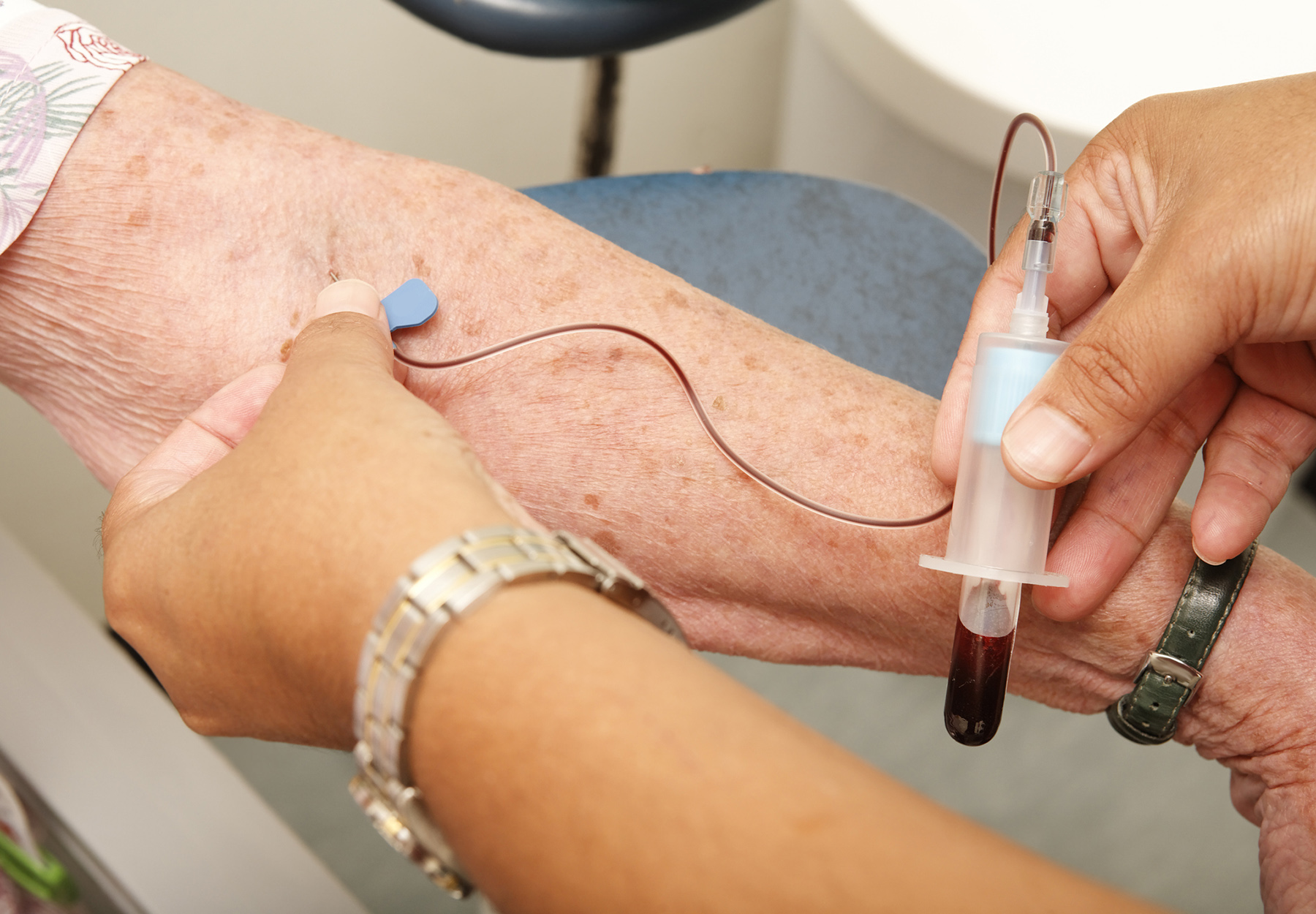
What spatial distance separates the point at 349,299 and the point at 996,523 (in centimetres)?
52

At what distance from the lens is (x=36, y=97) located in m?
0.77

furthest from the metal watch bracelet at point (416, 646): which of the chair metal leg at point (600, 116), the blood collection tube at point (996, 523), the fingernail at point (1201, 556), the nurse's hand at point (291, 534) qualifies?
the chair metal leg at point (600, 116)

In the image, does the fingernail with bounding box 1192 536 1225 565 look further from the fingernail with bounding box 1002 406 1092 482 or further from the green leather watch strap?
the fingernail with bounding box 1002 406 1092 482

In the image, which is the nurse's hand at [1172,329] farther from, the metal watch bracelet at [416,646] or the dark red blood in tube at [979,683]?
the metal watch bracelet at [416,646]

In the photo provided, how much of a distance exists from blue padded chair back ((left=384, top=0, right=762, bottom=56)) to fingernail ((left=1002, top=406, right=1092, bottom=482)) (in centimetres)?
78

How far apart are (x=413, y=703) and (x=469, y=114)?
1.76m

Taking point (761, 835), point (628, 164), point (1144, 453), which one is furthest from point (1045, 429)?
point (628, 164)

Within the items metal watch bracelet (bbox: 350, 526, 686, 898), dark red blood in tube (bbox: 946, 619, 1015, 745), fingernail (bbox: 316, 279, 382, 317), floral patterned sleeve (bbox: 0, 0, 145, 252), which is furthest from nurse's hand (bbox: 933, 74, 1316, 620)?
floral patterned sleeve (bbox: 0, 0, 145, 252)

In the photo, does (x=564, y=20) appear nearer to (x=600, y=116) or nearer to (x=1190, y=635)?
(x=600, y=116)

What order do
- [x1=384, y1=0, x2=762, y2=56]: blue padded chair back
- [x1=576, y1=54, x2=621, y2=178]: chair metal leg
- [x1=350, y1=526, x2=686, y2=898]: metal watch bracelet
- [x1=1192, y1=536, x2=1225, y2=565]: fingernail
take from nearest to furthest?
[x1=350, y1=526, x2=686, y2=898]: metal watch bracelet
[x1=1192, y1=536, x2=1225, y2=565]: fingernail
[x1=384, y1=0, x2=762, y2=56]: blue padded chair back
[x1=576, y1=54, x2=621, y2=178]: chair metal leg

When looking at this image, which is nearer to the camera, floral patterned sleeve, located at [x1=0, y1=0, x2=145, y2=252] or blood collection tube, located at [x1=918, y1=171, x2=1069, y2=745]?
blood collection tube, located at [x1=918, y1=171, x2=1069, y2=745]

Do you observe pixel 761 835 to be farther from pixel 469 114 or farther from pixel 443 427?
pixel 469 114

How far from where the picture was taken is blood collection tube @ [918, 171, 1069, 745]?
62 cm

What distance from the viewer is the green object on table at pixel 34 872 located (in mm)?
777
